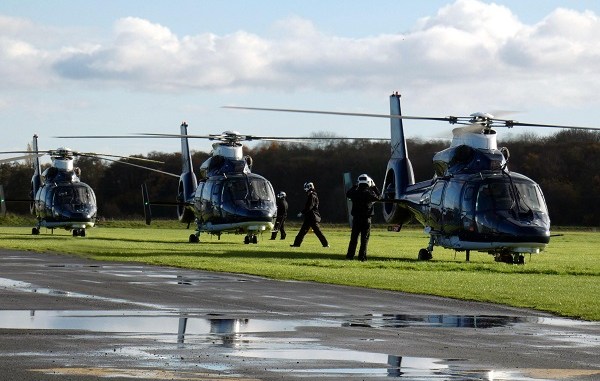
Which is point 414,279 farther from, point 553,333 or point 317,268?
point 553,333

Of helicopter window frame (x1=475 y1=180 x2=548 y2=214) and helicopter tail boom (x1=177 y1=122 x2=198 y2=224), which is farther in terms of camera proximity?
helicopter tail boom (x1=177 y1=122 x2=198 y2=224)

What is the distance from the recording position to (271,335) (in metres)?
14.8

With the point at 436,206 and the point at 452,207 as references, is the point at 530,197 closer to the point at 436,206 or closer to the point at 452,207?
the point at 452,207

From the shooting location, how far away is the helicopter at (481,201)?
3362cm

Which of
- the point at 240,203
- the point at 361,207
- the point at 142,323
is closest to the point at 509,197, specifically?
the point at 361,207

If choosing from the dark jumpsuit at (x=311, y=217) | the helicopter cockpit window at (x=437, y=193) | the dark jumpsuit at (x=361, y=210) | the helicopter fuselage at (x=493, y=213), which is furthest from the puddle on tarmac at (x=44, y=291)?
the dark jumpsuit at (x=311, y=217)

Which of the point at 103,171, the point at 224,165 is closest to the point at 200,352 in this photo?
the point at 224,165

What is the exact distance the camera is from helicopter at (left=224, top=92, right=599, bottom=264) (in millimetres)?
33625

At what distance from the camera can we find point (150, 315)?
56.4ft

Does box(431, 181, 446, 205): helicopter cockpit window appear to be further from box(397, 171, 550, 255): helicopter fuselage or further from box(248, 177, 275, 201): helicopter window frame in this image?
box(248, 177, 275, 201): helicopter window frame

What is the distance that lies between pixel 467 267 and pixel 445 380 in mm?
21090

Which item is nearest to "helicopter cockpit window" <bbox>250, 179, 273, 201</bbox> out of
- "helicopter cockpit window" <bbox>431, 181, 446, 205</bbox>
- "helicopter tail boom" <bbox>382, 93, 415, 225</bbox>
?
"helicopter tail boom" <bbox>382, 93, 415, 225</bbox>

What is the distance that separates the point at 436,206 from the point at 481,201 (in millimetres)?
2615

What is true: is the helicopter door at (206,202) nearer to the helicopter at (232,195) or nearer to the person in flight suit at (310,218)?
the helicopter at (232,195)
